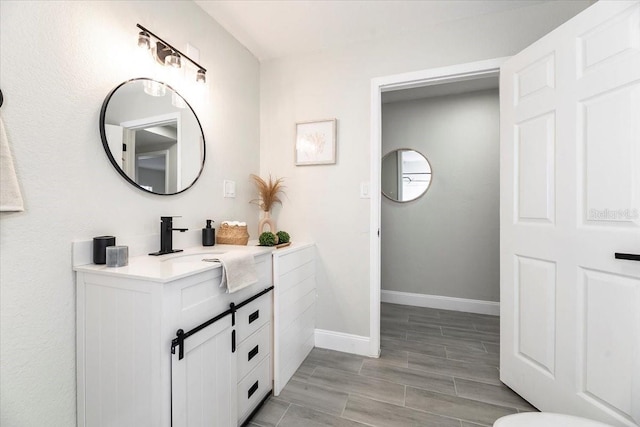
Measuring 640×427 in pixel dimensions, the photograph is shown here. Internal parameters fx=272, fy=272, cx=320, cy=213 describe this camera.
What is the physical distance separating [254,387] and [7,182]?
143cm

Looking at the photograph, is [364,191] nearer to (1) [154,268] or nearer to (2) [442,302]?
(1) [154,268]

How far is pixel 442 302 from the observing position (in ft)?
10.3

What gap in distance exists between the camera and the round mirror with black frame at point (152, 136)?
1.33 meters

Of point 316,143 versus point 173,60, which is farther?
point 316,143

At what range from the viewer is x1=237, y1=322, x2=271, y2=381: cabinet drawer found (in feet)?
4.71

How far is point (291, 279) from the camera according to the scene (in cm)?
192

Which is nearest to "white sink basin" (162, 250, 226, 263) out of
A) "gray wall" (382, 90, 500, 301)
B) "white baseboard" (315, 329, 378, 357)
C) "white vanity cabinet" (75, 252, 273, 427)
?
"white vanity cabinet" (75, 252, 273, 427)

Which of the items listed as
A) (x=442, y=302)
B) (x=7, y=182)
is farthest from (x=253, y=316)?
(x=442, y=302)

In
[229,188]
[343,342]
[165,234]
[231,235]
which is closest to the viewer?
[165,234]

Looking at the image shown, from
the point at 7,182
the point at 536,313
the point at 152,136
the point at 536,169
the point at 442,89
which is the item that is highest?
the point at 442,89

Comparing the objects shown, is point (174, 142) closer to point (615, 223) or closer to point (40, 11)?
point (40, 11)

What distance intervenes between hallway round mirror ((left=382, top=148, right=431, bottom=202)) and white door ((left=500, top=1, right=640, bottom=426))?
1.50 meters

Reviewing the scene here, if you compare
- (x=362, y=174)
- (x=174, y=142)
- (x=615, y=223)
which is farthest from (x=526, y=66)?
(x=174, y=142)

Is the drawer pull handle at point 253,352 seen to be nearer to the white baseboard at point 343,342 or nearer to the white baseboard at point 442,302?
the white baseboard at point 343,342
